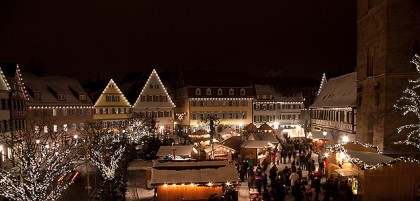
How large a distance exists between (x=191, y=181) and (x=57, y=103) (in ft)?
102

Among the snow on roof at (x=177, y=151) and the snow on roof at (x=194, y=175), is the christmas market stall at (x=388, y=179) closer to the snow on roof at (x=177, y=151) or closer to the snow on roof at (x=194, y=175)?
the snow on roof at (x=194, y=175)

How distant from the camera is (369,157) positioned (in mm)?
19094

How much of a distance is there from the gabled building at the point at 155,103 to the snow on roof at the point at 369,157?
33.7 meters

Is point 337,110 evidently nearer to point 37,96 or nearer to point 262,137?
point 262,137

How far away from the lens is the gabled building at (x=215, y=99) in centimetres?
5309

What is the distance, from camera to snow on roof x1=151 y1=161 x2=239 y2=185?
57.8ft

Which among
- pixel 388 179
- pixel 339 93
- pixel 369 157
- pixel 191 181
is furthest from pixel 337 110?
pixel 191 181

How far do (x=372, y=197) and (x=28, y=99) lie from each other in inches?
1352

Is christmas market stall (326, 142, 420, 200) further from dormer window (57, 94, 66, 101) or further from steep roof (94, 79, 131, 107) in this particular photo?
steep roof (94, 79, 131, 107)

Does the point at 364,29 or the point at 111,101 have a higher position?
the point at 364,29

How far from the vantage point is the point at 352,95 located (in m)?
36.0

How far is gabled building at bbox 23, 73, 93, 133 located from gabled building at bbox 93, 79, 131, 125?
3.98 feet

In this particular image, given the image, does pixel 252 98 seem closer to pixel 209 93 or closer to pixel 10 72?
pixel 209 93

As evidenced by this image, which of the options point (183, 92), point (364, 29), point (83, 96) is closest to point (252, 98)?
point (183, 92)
